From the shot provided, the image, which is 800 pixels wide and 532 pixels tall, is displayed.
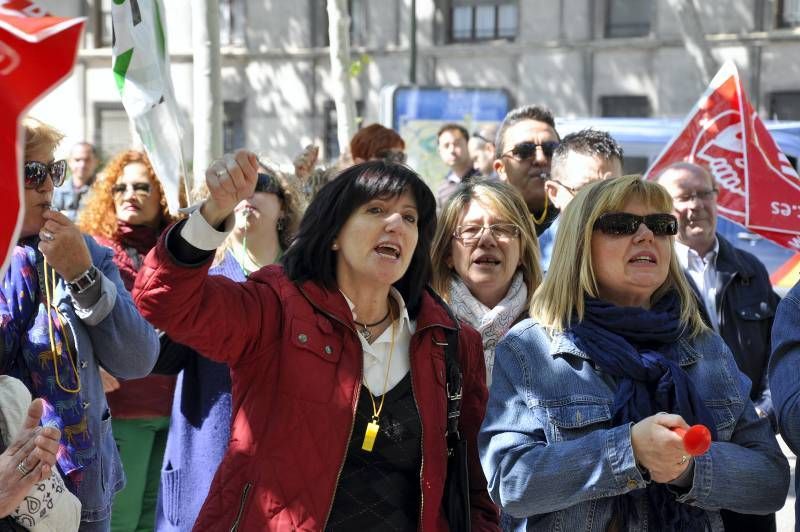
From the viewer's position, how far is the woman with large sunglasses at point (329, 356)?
3.15 m

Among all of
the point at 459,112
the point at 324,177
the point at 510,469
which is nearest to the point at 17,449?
the point at 510,469

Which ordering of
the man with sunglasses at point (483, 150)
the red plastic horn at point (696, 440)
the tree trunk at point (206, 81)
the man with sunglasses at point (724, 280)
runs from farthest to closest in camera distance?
the man with sunglasses at point (483, 150)
the tree trunk at point (206, 81)
the man with sunglasses at point (724, 280)
the red plastic horn at point (696, 440)

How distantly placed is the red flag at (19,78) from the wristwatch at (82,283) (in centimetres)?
152

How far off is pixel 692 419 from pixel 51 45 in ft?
6.26

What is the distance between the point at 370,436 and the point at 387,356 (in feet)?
0.91

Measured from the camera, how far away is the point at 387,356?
353cm

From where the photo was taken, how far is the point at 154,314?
311cm

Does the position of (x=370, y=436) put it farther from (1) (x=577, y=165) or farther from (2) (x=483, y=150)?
(2) (x=483, y=150)

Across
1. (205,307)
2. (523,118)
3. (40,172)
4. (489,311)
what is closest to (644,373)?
(205,307)

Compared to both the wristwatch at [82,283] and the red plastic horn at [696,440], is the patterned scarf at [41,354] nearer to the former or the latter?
the wristwatch at [82,283]

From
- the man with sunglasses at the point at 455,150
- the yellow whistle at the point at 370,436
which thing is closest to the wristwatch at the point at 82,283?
the yellow whistle at the point at 370,436

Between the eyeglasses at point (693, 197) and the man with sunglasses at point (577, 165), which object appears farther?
the eyeglasses at point (693, 197)

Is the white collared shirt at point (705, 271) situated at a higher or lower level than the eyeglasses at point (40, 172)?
lower

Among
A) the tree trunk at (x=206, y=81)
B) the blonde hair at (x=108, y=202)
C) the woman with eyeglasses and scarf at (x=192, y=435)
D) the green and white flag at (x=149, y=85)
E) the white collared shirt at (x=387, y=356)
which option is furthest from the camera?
the tree trunk at (x=206, y=81)
